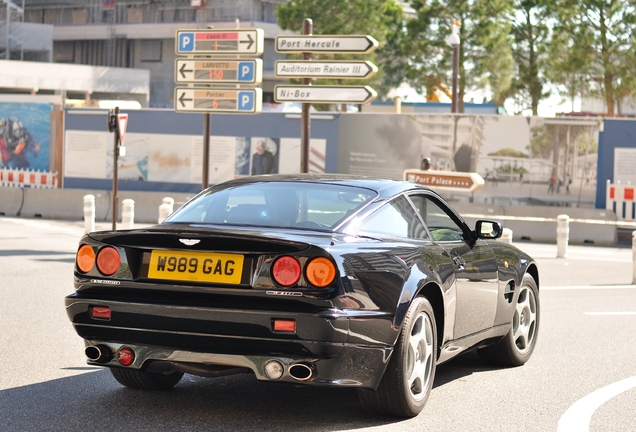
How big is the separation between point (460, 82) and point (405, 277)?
176ft

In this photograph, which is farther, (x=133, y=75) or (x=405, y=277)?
(x=133, y=75)

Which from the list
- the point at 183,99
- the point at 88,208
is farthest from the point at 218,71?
the point at 88,208

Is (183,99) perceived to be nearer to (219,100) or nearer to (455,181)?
(219,100)

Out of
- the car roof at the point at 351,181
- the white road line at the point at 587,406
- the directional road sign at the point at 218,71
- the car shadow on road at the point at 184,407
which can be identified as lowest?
the car shadow on road at the point at 184,407

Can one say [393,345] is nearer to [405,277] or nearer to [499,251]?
[405,277]

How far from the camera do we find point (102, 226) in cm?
2591

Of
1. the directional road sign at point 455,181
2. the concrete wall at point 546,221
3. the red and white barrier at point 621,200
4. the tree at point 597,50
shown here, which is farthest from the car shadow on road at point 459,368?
the tree at point 597,50

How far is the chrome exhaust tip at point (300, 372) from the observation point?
5355mm

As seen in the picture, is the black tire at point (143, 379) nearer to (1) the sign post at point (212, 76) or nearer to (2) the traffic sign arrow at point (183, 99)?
(1) the sign post at point (212, 76)

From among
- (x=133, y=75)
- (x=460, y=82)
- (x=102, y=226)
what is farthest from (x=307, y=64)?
(x=133, y=75)

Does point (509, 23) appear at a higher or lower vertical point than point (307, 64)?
higher

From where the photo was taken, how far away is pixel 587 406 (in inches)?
253

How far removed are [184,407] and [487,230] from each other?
2.48 meters

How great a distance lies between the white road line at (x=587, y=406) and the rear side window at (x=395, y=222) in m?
1.35
